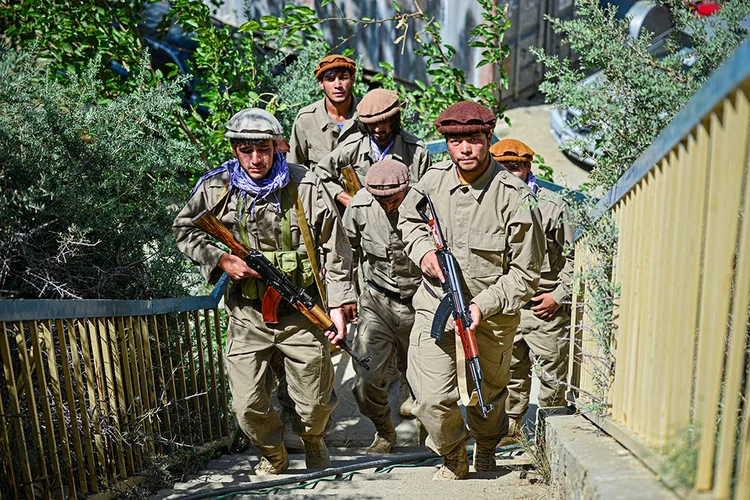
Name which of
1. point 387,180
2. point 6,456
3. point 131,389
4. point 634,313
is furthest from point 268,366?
point 634,313

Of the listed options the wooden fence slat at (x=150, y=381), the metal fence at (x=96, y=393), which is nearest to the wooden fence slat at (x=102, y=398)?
the metal fence at (x=96, y=393)

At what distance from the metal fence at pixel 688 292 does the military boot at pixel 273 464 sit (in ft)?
8.13

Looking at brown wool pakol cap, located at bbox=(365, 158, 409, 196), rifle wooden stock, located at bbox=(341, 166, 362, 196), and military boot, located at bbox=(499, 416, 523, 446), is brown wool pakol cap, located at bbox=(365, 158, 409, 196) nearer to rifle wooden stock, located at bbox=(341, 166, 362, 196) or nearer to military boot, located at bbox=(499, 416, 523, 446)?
rifle wooden stock, located at bbox=(341, 166, 362, 196)

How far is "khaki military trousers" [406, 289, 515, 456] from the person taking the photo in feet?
15.5

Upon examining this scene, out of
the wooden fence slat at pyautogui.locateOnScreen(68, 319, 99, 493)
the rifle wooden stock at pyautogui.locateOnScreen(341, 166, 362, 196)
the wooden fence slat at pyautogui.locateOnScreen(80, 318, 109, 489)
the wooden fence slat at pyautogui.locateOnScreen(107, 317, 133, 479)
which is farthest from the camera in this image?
the rifle wooden stock at pyautogui.locateOnScreen(341, 166, 362, 196)

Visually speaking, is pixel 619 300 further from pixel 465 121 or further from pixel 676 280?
pixel 465 121

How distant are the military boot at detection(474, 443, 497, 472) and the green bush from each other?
2114 millimetres

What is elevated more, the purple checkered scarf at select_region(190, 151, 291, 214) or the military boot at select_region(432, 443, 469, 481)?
the purple checkered scarf at select_region(190, 151, 291, 214)

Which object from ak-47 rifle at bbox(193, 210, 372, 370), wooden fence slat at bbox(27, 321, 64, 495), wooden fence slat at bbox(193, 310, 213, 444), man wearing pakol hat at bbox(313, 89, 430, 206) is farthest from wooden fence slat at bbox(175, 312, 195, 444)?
man wearing pakol hat at bbox(313, 89, 430, 206)

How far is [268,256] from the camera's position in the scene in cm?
504

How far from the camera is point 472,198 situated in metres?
4.75

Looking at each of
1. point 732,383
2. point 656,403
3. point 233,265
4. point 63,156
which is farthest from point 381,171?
point 732,383

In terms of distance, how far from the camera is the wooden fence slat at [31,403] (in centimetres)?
357

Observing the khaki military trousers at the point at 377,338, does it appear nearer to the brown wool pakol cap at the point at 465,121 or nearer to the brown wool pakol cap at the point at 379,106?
the brown wool pakol cap at the point at 379,106
